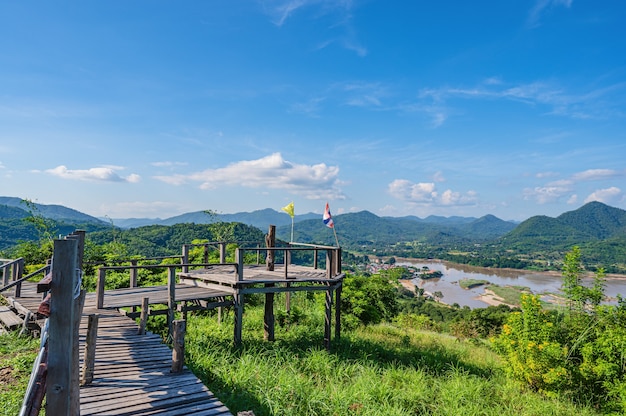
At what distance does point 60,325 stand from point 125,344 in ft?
12.9

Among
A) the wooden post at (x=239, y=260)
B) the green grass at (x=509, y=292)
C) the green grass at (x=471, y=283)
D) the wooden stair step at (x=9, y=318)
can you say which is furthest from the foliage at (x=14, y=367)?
the green grass at (x=471, y=283)

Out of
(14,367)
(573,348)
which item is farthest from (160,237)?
(573,348)

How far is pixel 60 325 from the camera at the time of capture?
2.99 meters

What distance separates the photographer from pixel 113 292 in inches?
364

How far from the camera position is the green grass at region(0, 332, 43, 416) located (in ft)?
15.9

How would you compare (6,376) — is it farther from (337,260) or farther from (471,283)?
(471,283)

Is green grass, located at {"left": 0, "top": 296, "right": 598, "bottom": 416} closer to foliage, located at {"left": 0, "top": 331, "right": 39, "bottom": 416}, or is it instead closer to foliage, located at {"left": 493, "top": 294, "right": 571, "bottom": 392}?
foliage, located at {"left": 0, "top": 331, "right": 39, "bottom": 416}

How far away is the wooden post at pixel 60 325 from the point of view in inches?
117

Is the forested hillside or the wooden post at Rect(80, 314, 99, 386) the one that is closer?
the wooden post at Rect(80, 314, 99, 386)

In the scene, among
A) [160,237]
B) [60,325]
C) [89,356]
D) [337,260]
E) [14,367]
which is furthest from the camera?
[160,237]

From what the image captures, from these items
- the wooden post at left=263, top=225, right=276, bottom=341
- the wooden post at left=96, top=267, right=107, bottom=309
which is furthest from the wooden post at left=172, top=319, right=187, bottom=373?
the wooden post at left=263, top=225, right=276, bottom=341

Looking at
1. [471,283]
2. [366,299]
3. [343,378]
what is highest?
[366,299]

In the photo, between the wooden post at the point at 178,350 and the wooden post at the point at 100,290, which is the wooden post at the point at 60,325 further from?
the wooden post at the point at 100,290

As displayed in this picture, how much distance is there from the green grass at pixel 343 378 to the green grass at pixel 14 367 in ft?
8.33
